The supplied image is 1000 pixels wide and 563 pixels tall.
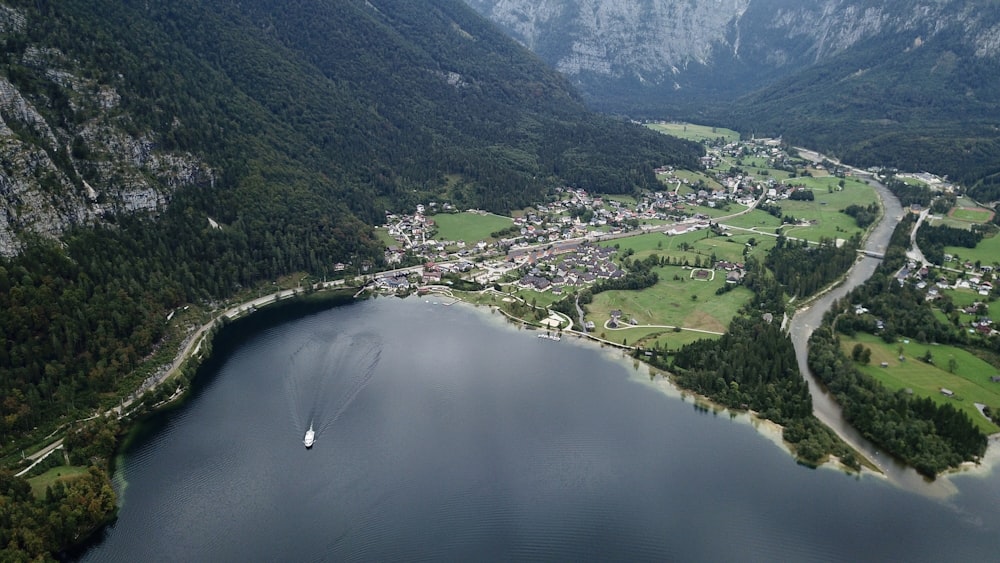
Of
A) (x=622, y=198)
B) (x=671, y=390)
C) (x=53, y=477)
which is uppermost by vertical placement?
(x=622, y=198)

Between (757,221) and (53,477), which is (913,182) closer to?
(757,221)

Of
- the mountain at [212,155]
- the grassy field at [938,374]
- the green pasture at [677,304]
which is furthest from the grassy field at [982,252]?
the mountain at [212,155]

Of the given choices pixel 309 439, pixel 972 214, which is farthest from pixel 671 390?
pixel 972 214

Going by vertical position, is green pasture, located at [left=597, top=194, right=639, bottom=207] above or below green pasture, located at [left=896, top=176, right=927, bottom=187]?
below

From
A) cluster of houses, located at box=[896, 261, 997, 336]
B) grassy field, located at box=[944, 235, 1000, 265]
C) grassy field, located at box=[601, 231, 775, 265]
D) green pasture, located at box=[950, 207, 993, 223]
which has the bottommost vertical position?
grassy field, located at box=[601, 231, 775, 265]

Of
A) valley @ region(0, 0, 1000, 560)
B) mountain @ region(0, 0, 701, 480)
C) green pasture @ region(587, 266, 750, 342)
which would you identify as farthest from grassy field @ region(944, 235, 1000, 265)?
mountain @ region(0, 0, 701, 480)

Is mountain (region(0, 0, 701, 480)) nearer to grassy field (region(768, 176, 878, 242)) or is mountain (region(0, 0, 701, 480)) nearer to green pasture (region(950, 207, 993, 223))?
grassy field (region(768, 176, 878, 242))

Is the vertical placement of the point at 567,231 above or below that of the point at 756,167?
below
